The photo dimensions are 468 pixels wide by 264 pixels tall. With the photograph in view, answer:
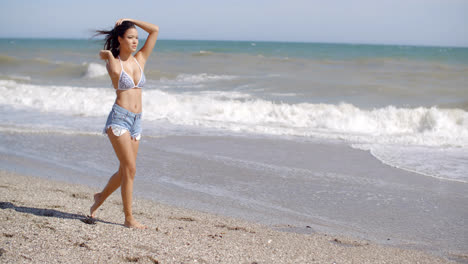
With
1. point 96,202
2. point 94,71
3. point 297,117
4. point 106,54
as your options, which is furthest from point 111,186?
point 94,71

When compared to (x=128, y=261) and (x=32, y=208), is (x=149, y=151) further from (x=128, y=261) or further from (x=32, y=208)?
(x=128, y=261)

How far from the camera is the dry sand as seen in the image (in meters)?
3.49

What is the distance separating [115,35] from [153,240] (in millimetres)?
1742

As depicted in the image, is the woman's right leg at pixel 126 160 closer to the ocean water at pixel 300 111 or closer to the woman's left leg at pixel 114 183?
the woman's left leg at pixel 114 183

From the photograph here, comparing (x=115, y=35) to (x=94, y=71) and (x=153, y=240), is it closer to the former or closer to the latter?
(x=153, y=240)

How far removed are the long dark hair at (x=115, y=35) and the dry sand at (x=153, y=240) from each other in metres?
1.55

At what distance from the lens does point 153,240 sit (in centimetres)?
386

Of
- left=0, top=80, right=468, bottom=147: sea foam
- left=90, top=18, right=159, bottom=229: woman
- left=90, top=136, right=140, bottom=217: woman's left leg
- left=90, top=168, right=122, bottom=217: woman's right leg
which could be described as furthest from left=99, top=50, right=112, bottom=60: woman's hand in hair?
left=0, top=80, right=468, bottom=147: sea foam

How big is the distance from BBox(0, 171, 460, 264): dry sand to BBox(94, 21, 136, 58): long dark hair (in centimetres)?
155

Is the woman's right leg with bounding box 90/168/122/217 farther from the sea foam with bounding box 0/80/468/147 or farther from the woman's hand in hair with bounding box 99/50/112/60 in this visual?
the sea foam with bounding box 0/80/468/147

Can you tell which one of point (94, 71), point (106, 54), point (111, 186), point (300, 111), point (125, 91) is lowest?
point (94, 71)

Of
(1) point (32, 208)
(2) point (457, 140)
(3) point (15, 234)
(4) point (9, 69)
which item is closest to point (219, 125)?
(2) point (457, 140)

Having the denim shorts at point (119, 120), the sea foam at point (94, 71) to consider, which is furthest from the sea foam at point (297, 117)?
the sea foam at point (94, 71)

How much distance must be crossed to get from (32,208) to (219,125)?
21.5ft
